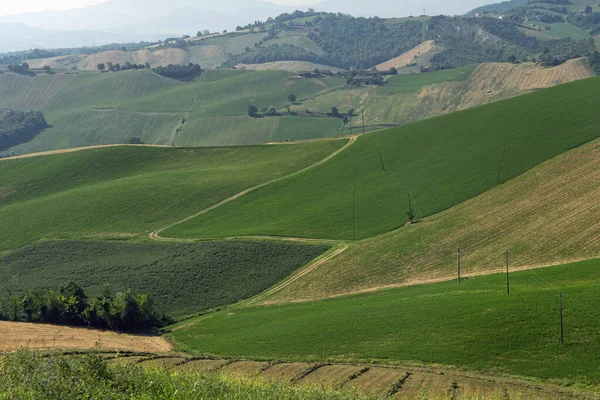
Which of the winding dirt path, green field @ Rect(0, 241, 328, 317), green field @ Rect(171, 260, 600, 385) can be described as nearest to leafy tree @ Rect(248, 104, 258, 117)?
the winding dirt path

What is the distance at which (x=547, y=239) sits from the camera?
→ 69.6 meters

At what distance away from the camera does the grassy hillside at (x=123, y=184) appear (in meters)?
97.2

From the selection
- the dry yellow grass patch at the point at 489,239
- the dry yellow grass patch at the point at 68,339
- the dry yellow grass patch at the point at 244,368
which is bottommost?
the dry yellow grass patch at the point at 68,339

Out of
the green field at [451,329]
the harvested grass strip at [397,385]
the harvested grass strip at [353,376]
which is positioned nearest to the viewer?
the harvested grass strip at [397,385]

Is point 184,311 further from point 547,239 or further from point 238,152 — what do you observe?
point 238,152

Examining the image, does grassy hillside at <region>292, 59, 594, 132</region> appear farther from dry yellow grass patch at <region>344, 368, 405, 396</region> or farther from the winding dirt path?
dry yellow grass patch at <region>344, 368, 405, 396</region>

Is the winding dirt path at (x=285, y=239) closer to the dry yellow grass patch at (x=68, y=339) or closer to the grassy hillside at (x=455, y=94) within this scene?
the dry yellow grass patch at (x=68, y=339)

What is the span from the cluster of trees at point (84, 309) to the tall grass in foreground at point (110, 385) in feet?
104

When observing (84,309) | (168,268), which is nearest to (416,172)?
(168,268)

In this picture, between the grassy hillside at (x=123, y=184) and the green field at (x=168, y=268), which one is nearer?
the green field at (x=168, y=268)

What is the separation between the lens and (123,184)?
110188mm

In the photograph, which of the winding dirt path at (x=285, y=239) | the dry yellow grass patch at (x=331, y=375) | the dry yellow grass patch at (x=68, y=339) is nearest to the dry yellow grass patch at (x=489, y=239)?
the winding dirt path at (x=285, y=239)

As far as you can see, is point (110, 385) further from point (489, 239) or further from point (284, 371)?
point (489, 239)

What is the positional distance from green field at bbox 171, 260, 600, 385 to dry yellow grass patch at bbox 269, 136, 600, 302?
13.8ft
